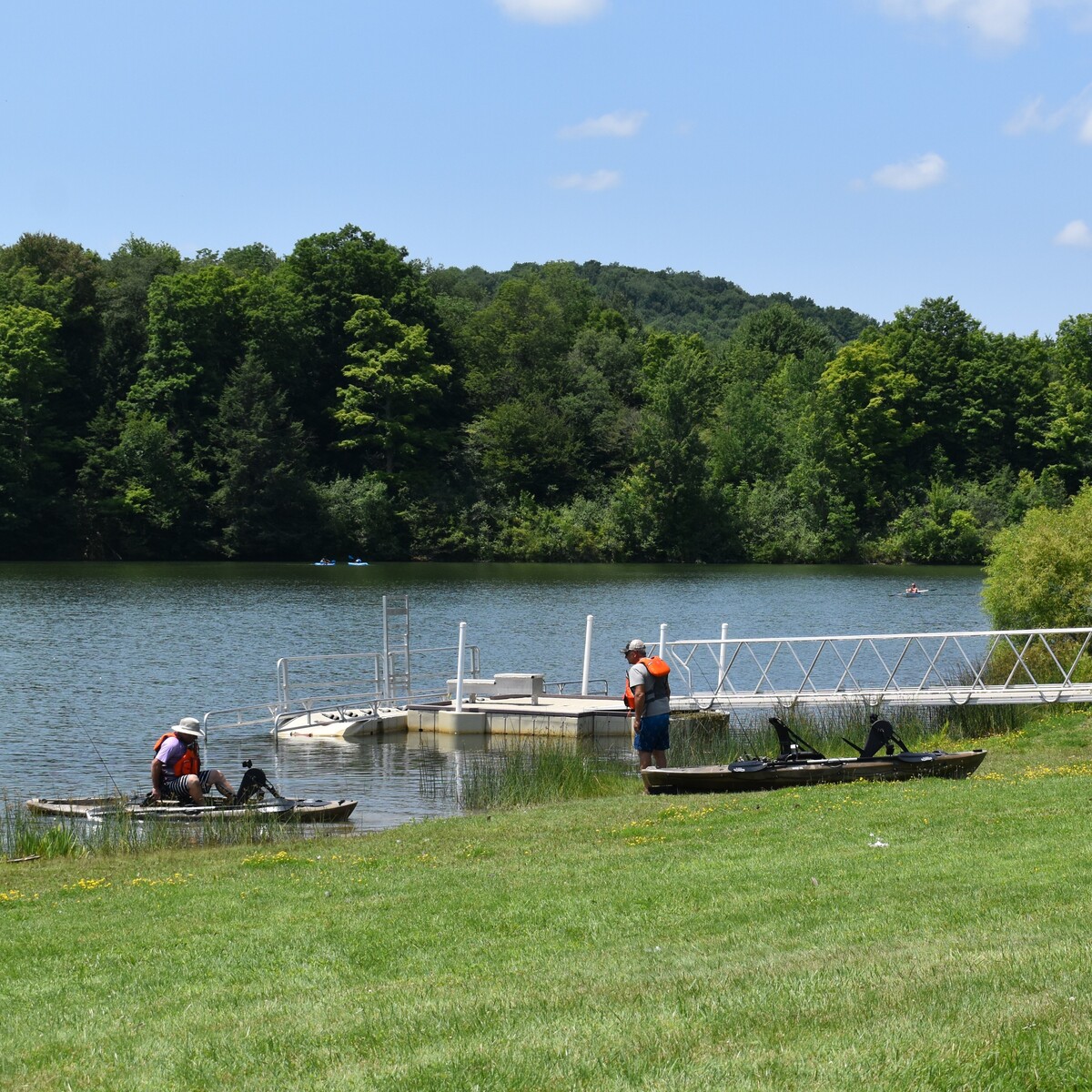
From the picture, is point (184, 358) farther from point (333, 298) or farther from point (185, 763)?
point (185, 763)

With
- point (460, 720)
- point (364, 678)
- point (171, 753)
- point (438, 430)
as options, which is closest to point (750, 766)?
point (171, 753)

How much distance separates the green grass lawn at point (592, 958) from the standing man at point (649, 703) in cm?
407

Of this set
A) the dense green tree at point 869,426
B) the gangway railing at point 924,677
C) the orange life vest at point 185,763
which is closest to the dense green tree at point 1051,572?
the gangway railing at point 924,677

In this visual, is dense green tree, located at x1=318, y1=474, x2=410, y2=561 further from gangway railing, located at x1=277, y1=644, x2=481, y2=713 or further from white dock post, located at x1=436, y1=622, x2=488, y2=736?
white dock post, located at x1=436, y1=622, x2=488, y2=736

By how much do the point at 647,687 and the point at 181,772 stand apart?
6.34 metres

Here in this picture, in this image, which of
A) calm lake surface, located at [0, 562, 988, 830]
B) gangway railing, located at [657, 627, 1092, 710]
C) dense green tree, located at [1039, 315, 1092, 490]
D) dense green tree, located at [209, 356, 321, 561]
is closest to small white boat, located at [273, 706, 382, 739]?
calm lake surface, located at [0, 562, 988, 830]

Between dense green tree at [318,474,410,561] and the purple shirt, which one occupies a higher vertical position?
dense green tree at [318,474,410,561]

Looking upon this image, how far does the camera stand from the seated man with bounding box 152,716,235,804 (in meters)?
18.1

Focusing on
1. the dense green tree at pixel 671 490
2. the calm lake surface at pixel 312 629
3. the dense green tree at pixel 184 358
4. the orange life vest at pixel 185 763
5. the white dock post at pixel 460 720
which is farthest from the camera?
the dense green tree at pixel 671 490

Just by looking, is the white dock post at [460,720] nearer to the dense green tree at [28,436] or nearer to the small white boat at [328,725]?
the small white boat at [328,725]

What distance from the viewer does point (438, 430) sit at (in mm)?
107438

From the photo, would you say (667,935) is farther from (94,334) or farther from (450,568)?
(94,334)

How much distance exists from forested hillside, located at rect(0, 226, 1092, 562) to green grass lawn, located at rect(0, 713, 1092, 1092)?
3259 inches

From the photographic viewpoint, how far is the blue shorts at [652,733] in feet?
63.9
